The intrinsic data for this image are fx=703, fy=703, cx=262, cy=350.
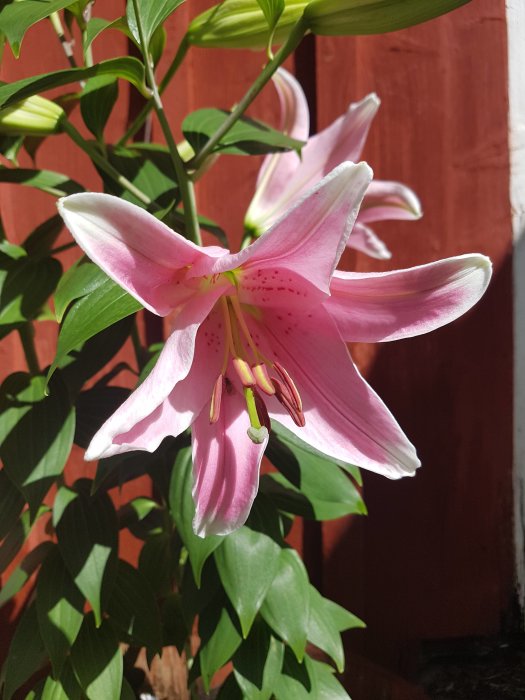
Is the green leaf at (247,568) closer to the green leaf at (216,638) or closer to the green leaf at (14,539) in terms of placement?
the green leaf at (216,638)

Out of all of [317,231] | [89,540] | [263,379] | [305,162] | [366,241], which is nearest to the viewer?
[317,231]

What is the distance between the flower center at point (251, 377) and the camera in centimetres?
59

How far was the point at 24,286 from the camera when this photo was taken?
0.80 meters

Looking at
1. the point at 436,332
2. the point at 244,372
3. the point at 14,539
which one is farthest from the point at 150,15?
the point at 436,332

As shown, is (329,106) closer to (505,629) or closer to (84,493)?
(84,493)

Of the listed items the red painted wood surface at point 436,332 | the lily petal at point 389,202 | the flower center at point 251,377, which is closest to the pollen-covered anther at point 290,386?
the flower center at point 251,377

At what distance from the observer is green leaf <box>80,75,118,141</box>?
79cm

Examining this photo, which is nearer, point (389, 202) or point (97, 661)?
point (97, 661)

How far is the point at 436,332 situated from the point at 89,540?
0.87 meters

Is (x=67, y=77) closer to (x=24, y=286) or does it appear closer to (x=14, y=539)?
(x=24, y=286)

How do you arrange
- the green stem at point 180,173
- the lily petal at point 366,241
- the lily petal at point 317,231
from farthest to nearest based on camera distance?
1. the lily petal at point 366,241
2. the green stem at point 180,173
3. the lily petal at point 317,231

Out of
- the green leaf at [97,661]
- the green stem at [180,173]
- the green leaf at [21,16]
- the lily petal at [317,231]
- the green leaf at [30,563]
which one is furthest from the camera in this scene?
the green leaf at [30,563]

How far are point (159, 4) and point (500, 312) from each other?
105 centimetres

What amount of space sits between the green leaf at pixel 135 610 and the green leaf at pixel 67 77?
1.90ft
